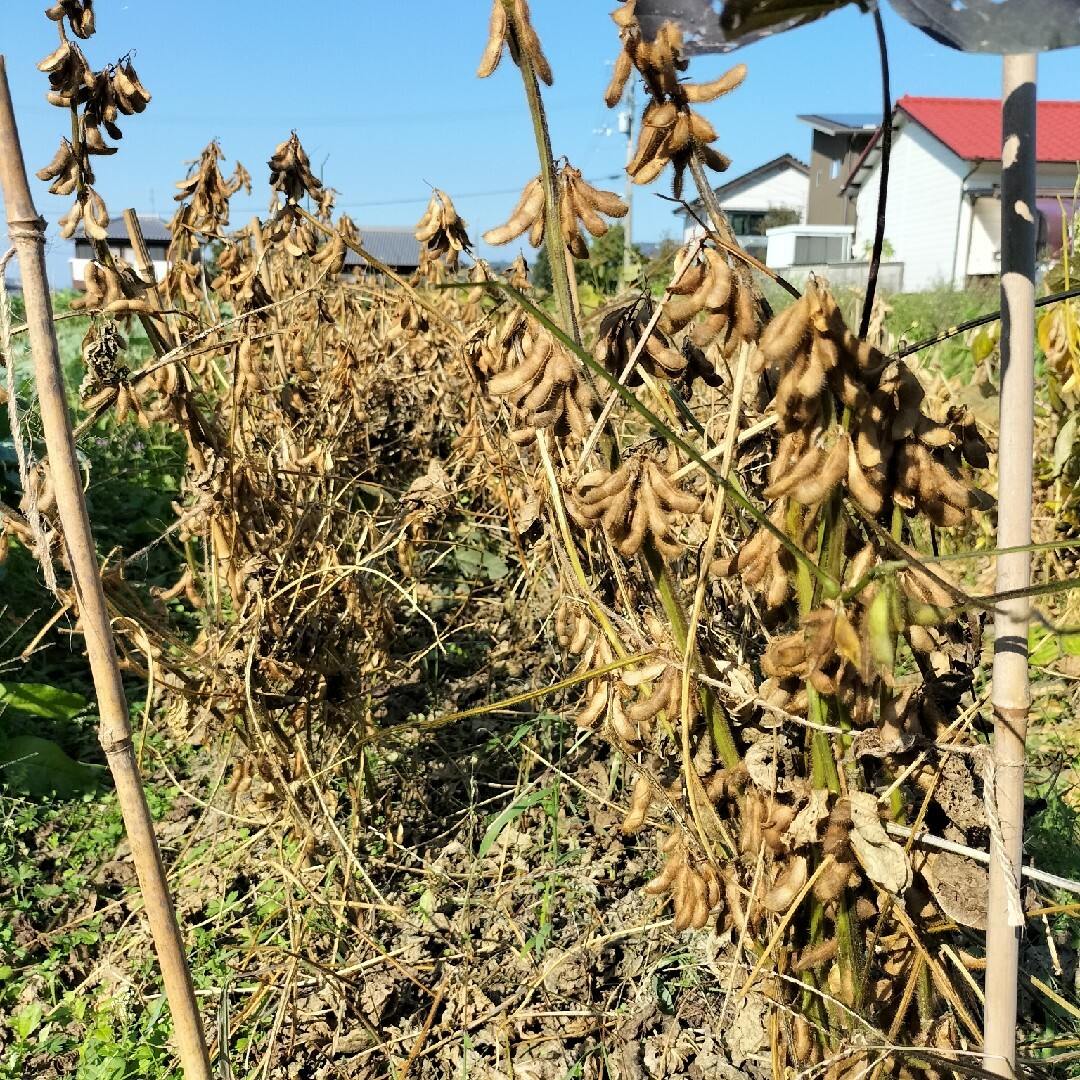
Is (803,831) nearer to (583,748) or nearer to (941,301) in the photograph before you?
(583,748)

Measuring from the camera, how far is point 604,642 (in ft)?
4.92

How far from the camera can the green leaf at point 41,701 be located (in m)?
3.12

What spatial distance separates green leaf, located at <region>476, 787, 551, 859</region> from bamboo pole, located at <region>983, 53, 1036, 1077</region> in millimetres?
1312

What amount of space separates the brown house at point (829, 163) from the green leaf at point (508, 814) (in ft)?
94.0

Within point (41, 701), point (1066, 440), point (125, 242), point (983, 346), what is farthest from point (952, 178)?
point (41, 701)

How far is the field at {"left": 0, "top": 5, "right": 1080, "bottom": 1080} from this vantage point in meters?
1.09

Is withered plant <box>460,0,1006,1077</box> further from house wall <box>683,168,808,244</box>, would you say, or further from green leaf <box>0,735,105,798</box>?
house wall <box>683,168,808,244</box>

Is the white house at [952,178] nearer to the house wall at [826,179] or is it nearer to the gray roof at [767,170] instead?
the house wall at [826,179]

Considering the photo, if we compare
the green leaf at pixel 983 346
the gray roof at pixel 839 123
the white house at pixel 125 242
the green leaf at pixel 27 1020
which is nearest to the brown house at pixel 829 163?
the gray roof at pixel 839 123

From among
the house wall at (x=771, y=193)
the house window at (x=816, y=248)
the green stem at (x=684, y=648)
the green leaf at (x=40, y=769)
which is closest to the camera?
the green stem at (x=684, y=648)

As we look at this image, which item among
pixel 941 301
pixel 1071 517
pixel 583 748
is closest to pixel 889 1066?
pixel 583 748

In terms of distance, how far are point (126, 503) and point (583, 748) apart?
3182mm

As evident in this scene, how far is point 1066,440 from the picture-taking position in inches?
136

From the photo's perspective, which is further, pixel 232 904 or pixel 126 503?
pixel 126 503
